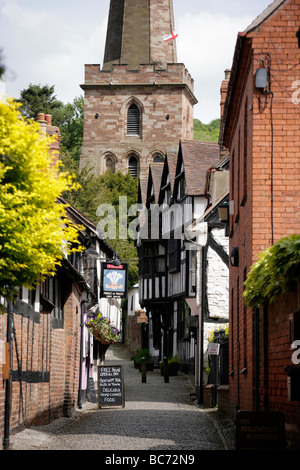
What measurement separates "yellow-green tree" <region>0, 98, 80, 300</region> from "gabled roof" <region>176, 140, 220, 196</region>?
2413cm

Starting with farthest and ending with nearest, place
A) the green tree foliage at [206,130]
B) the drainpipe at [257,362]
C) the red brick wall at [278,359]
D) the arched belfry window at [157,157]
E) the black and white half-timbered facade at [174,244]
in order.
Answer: the green tree foliage at [206,130] → the arched belfry window at [157,157] → the black and white half-timbered facade at [174,244] → the drainpipe at [257,362] → the red brick wall at [278,359]

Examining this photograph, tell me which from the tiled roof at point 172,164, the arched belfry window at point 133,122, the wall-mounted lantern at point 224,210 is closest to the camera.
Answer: the wall-mounted lantern at point 224,210

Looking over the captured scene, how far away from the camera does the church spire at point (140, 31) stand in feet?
261

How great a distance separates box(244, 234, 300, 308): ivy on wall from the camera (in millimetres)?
10188

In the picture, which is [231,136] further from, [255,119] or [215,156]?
[215,156]

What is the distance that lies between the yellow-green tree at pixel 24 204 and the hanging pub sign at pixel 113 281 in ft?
66.6

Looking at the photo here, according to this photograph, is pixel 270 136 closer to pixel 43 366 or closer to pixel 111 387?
pixel 43 366

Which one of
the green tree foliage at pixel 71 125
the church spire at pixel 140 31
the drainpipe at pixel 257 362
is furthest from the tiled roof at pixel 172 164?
the green tree foliage at pixel 71 125

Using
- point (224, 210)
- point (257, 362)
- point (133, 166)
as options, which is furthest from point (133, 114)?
A: point (257, 362)

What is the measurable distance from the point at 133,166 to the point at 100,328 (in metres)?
50.3

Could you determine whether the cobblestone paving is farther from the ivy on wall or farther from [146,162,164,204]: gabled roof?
[146,162,164,204]: gabled roof

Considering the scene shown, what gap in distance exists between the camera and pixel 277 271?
10.6 metres

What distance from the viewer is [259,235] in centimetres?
1382

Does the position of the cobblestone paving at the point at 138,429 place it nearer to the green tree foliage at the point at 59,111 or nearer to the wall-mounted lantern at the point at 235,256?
the wall-mounted lantern at the point at 235,256
